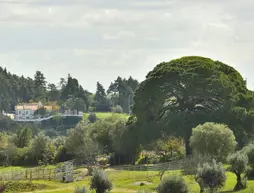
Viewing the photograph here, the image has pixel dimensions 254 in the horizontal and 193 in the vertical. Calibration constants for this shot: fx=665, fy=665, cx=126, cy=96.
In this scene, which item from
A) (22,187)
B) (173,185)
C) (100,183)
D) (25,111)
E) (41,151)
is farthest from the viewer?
(25,111)

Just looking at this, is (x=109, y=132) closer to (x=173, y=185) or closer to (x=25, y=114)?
(x=173, y=185)

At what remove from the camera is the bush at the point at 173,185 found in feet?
157

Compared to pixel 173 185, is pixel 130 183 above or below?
below

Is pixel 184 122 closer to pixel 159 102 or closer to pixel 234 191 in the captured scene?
pixel 159 102

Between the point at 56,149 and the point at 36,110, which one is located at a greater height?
the point at 36,110

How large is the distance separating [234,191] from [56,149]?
163 feet

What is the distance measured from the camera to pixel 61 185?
6869 cm

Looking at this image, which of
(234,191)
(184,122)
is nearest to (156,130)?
(184,122)

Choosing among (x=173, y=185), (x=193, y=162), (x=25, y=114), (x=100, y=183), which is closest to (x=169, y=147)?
(x=193, y=162)

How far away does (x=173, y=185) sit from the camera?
48.0m

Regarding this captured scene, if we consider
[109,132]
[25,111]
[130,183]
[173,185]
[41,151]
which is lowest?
[130,183]

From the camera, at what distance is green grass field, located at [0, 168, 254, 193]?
188 feet

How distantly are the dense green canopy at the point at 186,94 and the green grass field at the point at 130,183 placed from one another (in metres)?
13.9

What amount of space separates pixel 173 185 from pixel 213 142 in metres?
22.9
